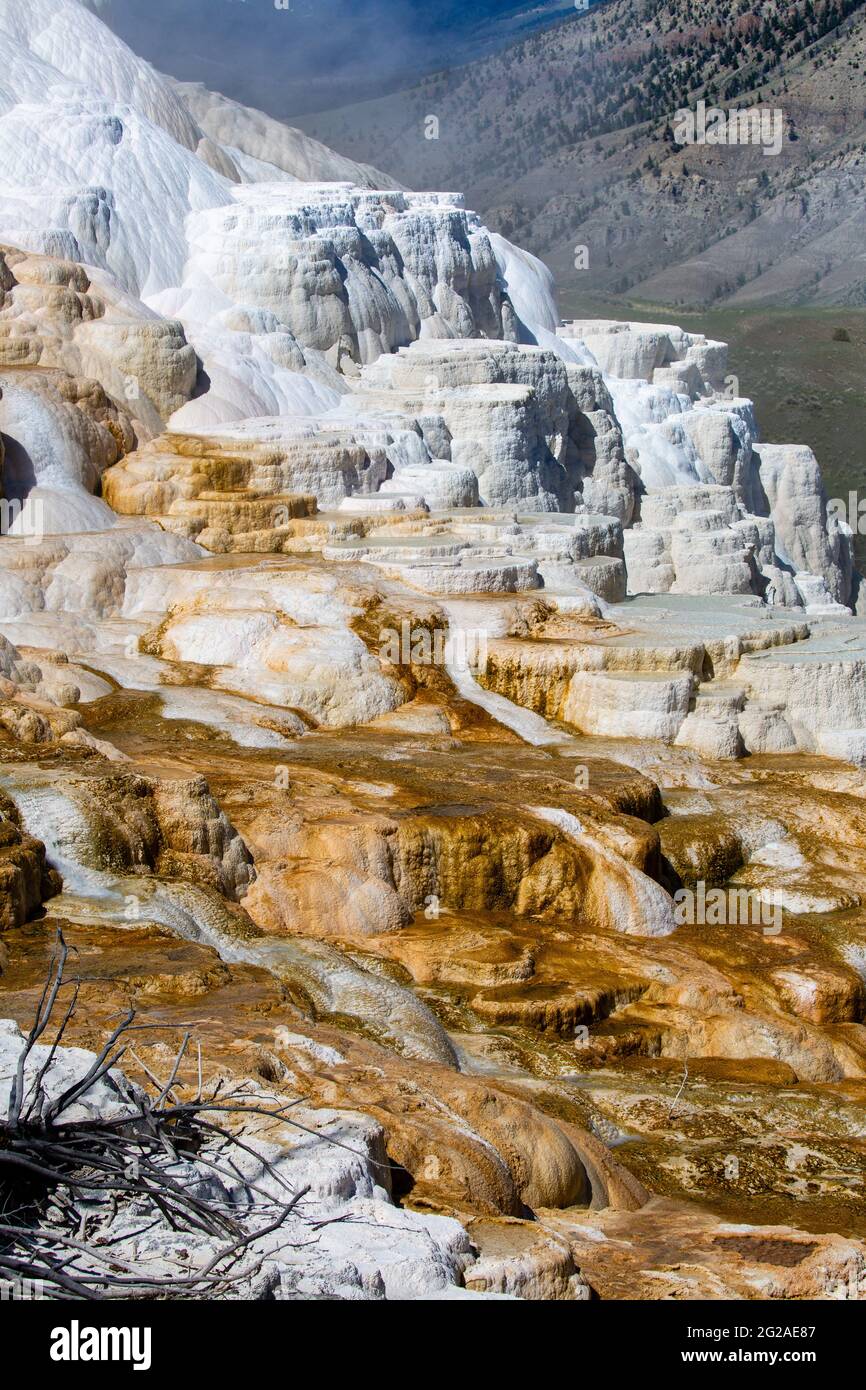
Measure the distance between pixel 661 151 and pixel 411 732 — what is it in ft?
210

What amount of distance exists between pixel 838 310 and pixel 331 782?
5375 cm

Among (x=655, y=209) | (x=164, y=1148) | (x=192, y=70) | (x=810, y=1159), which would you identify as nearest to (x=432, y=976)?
(x=810, y=1159)

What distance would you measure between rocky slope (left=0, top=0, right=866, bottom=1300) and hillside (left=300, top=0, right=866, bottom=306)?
1678 inches

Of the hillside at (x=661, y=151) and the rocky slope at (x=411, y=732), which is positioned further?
the hillside at (x=661, y=151)

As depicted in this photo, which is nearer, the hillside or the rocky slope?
the rocky slope

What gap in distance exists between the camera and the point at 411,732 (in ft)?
47.7

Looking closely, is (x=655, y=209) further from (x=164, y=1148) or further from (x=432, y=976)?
(x=164, y=1148)

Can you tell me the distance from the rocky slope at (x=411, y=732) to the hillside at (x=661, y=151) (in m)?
42.6

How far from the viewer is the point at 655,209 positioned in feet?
238

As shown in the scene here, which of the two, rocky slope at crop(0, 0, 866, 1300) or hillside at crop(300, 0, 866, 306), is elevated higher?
hillside at crop(300, 0, 866, 306)

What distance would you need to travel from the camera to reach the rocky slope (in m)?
7.39

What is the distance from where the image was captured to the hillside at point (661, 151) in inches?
2704

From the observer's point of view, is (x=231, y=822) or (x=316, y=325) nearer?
(x=231, y=822)
